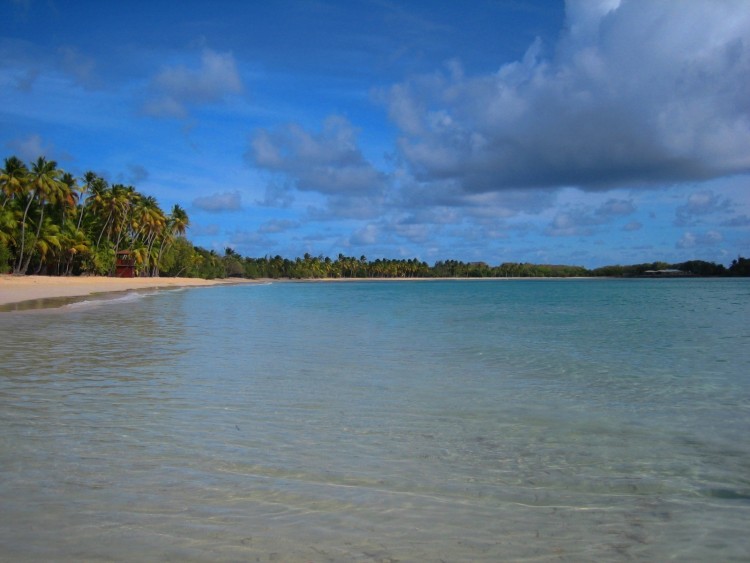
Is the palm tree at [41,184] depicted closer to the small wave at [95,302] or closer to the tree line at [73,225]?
the tree line at [73,225]

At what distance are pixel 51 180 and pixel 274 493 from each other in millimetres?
56238

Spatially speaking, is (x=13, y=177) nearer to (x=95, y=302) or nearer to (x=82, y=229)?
(x=82, y=229)

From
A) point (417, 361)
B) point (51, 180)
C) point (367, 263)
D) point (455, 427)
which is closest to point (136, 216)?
point (51, 180)

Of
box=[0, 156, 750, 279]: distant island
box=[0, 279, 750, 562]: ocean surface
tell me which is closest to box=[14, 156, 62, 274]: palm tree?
box=[0, 156, 750, 279]: distant island

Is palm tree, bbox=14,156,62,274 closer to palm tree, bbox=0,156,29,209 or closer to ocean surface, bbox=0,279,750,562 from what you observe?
palm tree, bbox=0,156,29,209

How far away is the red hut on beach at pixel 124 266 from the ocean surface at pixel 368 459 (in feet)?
221

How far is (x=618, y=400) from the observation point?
7.72 meters

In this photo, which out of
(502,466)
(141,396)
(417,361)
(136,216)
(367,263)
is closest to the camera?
(502,466)

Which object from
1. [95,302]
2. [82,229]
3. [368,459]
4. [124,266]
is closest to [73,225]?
[82,229]

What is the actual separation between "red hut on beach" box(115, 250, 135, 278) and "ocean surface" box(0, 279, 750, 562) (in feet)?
221

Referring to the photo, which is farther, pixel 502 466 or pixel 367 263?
pixel 367 263

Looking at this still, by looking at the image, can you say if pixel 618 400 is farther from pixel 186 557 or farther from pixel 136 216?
pixel 136 216

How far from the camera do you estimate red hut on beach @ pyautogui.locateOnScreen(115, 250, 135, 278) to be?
241 feet

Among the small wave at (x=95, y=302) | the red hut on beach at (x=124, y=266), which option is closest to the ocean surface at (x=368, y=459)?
the small wave at (x=95, y=302)
